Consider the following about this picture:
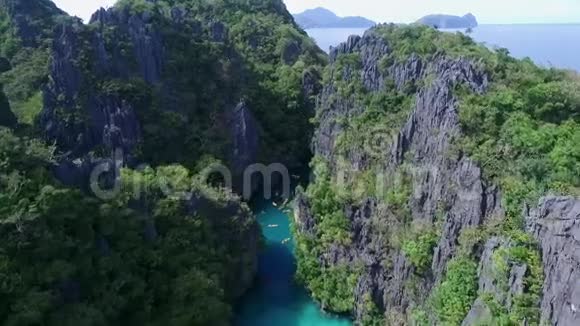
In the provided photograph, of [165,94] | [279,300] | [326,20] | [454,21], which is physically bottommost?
[279,300]

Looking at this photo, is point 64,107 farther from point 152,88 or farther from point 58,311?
point 58,311

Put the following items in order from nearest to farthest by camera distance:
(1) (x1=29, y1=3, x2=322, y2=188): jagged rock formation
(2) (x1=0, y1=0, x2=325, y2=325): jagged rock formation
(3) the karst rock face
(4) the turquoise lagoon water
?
(3) the karst rock face, (2) (x1=0, y1=0, x2=325, y2=325): jagged rock formation, (4) the turquoise lagoon water, (1) (x1=29, y1=3, x2=322, y2=188): jagged rock formation

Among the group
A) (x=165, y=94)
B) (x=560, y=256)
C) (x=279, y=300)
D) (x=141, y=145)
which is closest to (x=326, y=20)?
(x=165, y=94)

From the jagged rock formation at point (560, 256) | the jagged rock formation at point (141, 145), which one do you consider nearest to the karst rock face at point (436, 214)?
the jagged rock formation at point (560, 256)

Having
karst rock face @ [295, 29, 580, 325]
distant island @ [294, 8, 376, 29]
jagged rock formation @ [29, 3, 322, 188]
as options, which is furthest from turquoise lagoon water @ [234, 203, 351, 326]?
Answer: distant island @ [294, 8, 376, 29]

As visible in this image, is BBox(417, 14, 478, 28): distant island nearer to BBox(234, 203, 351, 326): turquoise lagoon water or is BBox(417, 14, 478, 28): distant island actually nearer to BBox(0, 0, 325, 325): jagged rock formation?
BBox(0, 0, 325, 325): jagged rock formation

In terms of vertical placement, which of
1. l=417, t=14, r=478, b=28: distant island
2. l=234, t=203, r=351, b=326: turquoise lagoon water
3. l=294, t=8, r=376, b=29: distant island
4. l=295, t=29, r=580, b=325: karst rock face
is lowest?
l=234, t=203, r=351, b=326: turquoise lagoon water

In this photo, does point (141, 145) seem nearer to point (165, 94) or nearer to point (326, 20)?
point (165, 94)
